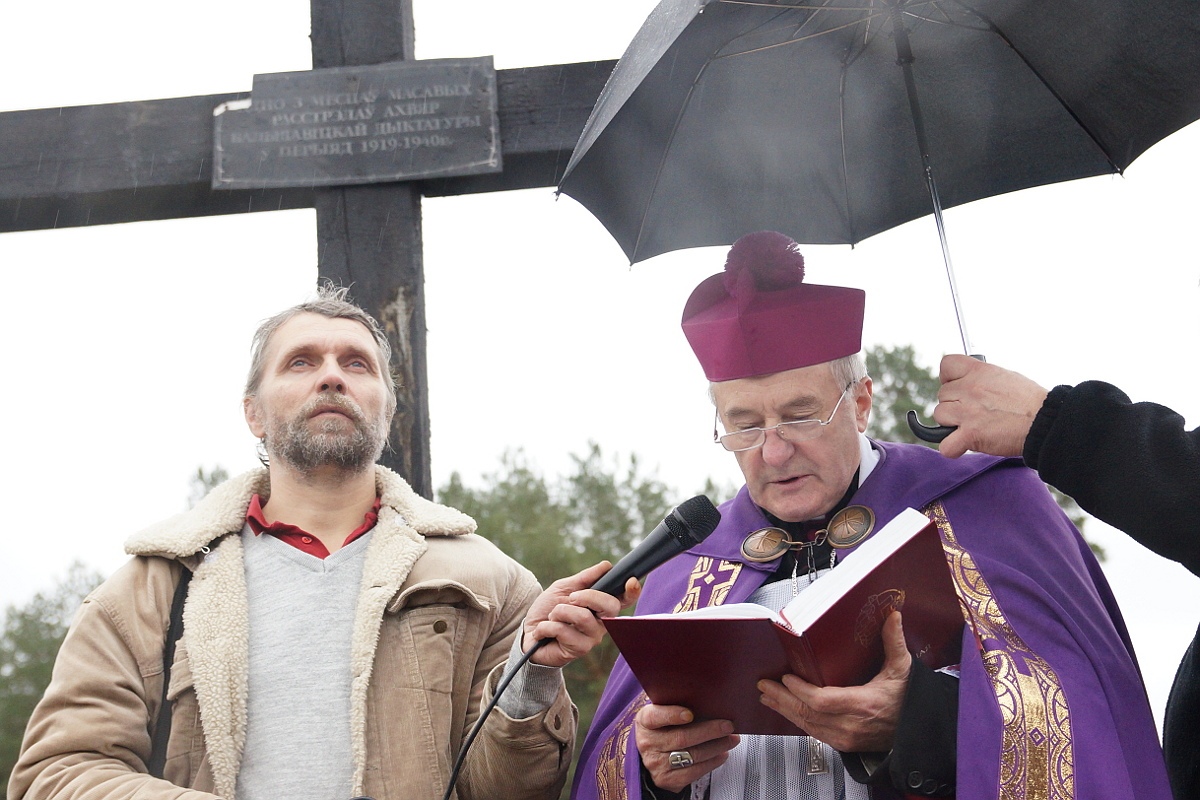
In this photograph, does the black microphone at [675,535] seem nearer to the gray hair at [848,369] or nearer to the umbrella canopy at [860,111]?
the gray hair at [848,369]

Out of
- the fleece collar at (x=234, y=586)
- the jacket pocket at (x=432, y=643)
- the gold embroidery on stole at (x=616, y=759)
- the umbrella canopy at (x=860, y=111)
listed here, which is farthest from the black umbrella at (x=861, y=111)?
the gold embroidery on stole at (x=616, y=759)

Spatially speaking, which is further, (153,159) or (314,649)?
(153,159)

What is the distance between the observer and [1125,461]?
2.23 m

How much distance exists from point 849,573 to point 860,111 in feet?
4.65

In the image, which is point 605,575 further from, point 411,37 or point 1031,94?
point 411,37

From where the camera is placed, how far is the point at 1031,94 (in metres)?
2.90

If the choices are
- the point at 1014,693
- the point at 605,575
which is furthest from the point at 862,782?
the point at 605,575

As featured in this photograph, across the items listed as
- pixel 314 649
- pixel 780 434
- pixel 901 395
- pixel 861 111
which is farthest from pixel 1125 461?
pixel 901 395

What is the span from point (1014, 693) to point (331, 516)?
183 cm

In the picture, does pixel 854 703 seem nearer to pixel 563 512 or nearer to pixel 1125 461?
pixel 1125 461

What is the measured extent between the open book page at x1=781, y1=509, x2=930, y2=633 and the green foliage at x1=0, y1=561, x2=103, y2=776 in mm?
3800

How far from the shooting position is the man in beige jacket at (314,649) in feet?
9.24

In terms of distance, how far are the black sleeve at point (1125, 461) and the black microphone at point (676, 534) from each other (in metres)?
0.66

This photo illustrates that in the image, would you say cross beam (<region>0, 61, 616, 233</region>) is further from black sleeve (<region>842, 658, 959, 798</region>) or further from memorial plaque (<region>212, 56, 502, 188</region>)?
black sleeve (<region>842, 658, 959, 798</region>)
